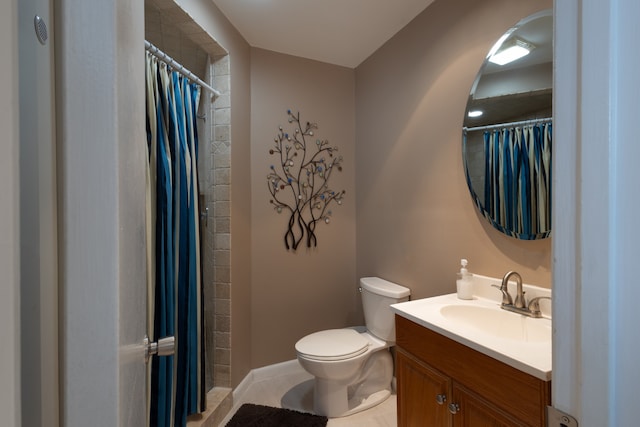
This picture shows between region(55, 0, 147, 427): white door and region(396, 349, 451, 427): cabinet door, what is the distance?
4.03 feet

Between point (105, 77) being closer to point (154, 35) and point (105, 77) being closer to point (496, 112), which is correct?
point (496, 112)

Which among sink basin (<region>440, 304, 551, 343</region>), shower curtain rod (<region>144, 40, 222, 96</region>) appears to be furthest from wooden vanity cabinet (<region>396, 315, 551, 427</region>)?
shower curtain rod (<region>144, 40, 222, 96</region>)

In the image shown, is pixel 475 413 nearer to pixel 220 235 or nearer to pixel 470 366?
pixel 470 366

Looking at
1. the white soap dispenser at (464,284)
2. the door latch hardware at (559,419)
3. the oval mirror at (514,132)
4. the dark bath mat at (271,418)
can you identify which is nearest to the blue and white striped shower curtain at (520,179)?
the oval mirror at (514,132)

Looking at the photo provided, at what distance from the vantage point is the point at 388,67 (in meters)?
2.29

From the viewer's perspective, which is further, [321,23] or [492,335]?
[321,23]

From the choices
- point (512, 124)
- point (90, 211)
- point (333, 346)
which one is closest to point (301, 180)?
point (333, 346)

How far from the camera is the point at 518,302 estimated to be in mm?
1361

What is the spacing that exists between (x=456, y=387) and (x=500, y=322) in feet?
1.28

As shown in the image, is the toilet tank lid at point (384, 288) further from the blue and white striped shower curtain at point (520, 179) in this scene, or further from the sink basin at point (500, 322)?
the blue and white striped shower curtain at point (520, 179)

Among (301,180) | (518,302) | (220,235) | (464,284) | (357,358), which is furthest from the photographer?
(301,180)

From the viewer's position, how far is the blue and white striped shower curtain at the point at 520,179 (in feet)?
4.34

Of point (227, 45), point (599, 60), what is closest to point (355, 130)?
point (227, 45)

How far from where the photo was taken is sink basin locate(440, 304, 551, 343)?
1235 mm
